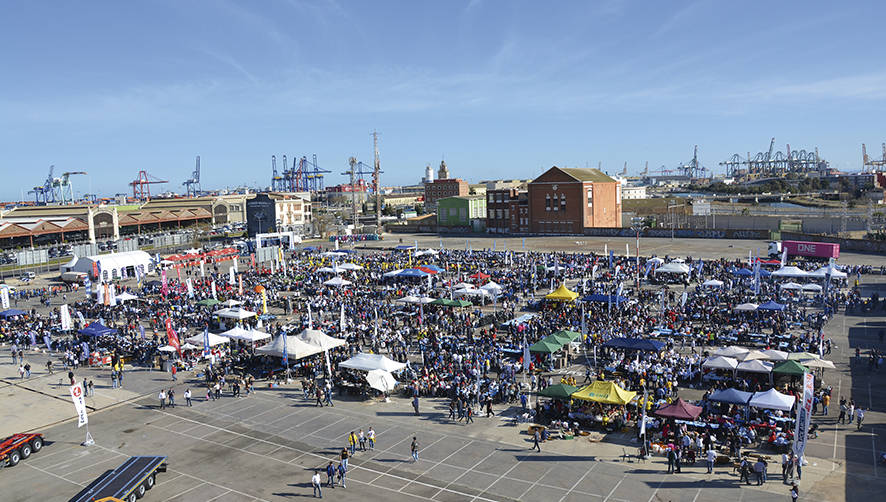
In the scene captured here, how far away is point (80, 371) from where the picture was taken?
31.5 m

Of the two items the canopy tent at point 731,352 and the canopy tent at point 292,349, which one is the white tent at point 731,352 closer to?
the canopy tent at point 731,352

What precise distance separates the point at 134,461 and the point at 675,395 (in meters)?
18.4

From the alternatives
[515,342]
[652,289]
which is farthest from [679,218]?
[515,342]

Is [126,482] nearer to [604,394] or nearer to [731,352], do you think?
[604,394]

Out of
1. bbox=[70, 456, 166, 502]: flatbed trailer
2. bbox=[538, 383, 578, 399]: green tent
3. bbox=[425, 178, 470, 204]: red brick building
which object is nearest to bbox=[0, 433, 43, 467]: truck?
bbox=[70, 456, 166, 502]: flatbed trailer

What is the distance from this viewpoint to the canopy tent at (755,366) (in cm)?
2312

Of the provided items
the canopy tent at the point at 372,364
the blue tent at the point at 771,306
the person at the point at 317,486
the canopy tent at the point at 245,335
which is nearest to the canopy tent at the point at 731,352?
the blue tent at the point at 771,306

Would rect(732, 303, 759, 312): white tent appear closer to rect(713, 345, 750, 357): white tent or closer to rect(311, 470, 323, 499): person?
rect(713, 345, 750, 357): white tent

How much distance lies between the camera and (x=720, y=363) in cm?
2398

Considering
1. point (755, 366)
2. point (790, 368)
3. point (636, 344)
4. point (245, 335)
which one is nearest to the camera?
point (790, 368)

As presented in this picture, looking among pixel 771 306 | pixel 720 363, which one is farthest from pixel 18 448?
pixel 771 306

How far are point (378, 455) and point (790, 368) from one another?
49.6ft

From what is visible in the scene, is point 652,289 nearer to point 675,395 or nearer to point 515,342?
point 515,342

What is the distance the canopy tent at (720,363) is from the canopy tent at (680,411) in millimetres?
4823
